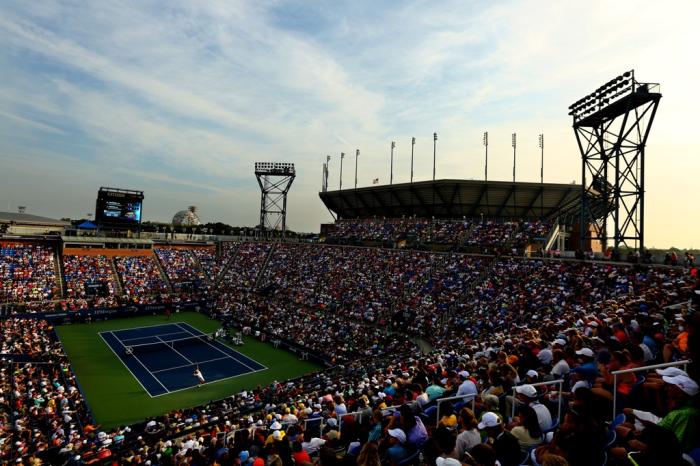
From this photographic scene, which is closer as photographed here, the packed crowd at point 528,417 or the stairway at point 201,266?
the packed crowd at point 528,417

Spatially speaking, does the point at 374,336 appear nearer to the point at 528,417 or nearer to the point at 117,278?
the point at 528,417

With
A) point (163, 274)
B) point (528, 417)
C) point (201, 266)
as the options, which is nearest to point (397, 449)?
point (528, 417)

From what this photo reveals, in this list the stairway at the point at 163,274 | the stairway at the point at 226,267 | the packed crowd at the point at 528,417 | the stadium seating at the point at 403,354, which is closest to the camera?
the packed crowd at the point at 528,417

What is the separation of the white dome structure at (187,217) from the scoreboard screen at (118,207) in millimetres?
74044

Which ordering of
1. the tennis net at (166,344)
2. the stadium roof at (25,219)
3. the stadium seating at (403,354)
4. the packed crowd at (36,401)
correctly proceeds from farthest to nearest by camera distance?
the stadium roof at (25,219) < the tennis net at (166,344) < the packed crowd at (36,401) < the stadium seating at (403,354)

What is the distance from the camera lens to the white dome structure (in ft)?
395

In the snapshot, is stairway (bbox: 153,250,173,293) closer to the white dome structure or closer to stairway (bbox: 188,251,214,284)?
stairway (bbox: 188,251,214,284)

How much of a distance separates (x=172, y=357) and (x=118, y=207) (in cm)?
2739

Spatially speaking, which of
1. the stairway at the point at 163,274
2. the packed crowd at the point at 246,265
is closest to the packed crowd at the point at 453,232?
the packed crowd at the point at 246,265

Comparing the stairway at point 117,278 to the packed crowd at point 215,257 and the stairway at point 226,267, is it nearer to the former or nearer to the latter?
the packed crowd at point 215,257

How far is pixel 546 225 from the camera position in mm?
36438

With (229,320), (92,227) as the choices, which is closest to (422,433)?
(229,320)

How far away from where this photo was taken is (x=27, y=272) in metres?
39.6

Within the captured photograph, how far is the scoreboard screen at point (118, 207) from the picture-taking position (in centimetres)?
4647
